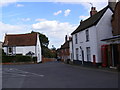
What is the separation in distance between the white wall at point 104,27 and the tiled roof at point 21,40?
3161 centimetres

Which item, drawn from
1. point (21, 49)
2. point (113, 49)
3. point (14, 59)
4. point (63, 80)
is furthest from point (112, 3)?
point (21, 49)

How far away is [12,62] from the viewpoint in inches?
1747

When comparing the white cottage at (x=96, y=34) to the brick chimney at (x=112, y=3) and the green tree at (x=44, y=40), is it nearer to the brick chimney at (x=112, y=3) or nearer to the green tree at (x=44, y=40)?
the brick chimney at (x=112, y=3)

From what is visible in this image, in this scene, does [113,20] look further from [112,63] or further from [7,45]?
[7,45]

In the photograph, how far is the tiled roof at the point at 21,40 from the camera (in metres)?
53.4

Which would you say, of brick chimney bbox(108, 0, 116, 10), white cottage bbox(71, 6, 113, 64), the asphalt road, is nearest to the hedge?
white cottage bbox(71, 6, 113, 64)

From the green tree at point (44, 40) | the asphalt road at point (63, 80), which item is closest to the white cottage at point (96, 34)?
the asphalt road at point (63, 80)

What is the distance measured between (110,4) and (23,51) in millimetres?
33955

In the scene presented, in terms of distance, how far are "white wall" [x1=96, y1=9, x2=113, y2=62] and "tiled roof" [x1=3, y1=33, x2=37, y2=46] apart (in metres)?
31.6

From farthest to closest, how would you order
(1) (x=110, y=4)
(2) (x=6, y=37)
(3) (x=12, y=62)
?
(2) (x=6, y=37), (3) (x=12, y=62), (1) (x=110, y=4)

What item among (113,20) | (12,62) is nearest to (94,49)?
(113,20)

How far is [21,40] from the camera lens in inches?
2179

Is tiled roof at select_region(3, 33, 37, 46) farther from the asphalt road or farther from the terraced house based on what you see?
the asphalt road

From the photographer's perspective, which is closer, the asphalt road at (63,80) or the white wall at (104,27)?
the asphalt road at (63,80)
